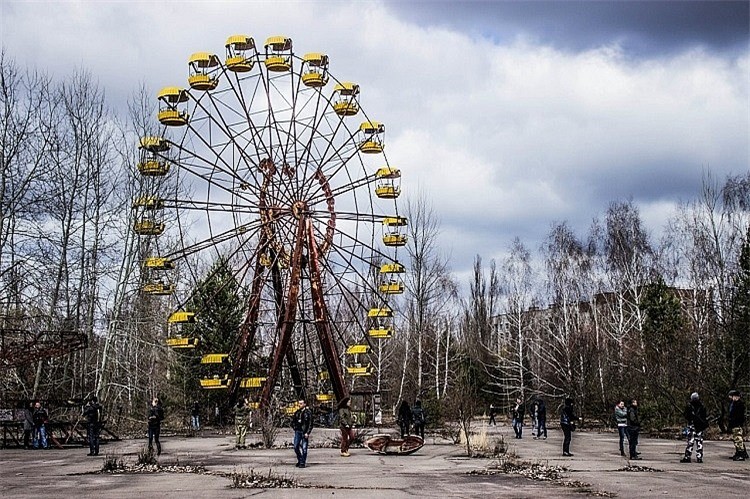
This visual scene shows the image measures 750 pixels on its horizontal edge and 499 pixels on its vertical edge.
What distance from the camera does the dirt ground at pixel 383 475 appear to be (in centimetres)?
1516

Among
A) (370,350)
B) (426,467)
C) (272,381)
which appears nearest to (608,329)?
(370,350)

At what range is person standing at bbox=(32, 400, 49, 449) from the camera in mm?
28000

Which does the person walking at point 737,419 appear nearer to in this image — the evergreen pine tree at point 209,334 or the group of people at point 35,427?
the group of people at point 35,427

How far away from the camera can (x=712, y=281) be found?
161 ft

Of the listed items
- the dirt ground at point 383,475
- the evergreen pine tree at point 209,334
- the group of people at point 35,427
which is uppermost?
the evergreen pine tree at point 209,334

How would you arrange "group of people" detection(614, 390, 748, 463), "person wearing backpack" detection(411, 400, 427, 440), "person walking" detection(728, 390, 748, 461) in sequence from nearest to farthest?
"person walking" detection(728, 390, 748, 461) → "group of people" detection(614, 390, 748, 463) → "person wearing backpack" detection(411, 400, 427, 440)

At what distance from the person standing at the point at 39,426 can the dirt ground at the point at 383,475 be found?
1031 millimetres

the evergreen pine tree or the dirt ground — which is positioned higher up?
the evergreen pine tree

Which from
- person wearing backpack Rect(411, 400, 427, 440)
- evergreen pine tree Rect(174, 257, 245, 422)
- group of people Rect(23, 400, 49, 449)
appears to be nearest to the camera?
group of people Rect(23, 400, 49, 449)

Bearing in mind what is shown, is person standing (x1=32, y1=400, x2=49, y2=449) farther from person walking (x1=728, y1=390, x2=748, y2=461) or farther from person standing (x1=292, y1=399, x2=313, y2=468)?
person walking (x1=728, y1=390, x2=748, y2=461)

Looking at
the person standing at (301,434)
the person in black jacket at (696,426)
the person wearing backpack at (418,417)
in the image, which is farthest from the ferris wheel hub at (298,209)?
the person in black jacket at (696,426)

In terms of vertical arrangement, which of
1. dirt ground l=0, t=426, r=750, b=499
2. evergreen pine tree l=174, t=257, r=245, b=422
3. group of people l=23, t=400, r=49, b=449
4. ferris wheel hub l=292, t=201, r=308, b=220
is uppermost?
ferris wheel hub l=292, t=201, r=308, b=220

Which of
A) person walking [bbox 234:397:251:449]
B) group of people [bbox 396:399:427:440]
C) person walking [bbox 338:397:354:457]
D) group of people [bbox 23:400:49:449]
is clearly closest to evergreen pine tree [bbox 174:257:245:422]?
person walking [bbox 234:397:251:449]

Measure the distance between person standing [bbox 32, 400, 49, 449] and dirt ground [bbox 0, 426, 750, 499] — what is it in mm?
1031
